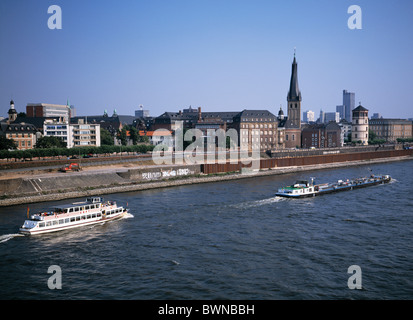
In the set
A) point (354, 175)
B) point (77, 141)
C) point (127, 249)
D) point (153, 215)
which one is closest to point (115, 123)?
point (77, 141)

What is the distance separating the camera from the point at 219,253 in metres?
32.2

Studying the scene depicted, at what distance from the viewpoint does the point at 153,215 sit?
44656 millimetres

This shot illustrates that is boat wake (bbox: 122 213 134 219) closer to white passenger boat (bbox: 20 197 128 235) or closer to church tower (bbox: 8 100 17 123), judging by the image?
white passenger boat (bbox: 20 197 128 235)

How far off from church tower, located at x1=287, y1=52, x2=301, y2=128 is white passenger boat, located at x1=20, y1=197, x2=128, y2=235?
127137 millimetres

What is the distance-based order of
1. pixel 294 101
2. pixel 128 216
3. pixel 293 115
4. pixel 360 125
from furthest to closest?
pixel 360 125 → pixel 293 115 → pixel 294 101 → pixel 128 216

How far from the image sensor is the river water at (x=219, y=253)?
1008 inches

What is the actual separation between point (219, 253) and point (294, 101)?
453 ft

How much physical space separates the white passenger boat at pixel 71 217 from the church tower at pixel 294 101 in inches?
5005

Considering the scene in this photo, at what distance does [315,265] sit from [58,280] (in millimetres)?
18725

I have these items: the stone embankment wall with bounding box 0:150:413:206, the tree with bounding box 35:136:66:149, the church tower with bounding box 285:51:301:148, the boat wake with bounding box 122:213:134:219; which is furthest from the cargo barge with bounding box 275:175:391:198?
the church tower with bounding box 285:51:301:148

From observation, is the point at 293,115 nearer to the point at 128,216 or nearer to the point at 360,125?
the point at 360,125

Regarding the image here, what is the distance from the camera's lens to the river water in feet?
84.0

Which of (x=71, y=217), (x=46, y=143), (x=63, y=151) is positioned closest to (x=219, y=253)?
(x=71, y=217)

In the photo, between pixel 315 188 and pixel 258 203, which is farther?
pixel 315 188
